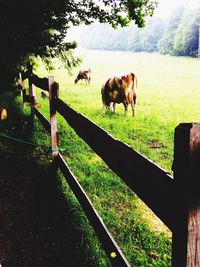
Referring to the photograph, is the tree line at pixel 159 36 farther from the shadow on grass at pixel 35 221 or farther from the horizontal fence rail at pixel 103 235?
the horizontal fence rail at pixel 103 235

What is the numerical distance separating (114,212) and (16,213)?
1307mm

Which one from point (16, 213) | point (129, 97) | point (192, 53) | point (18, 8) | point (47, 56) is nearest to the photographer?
point (16, 213)

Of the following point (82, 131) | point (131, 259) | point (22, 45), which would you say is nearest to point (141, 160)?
point (82, 131)

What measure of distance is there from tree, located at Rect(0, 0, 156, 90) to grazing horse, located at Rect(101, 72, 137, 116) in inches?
72.4

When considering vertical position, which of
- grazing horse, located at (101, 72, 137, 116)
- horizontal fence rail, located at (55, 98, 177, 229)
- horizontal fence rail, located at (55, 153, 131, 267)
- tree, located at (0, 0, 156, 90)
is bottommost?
horizontal fence rail, located at (55, 153, 131, 267)

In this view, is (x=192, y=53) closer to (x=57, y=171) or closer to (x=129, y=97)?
(x=129, y=97)

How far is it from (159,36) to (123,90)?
446 feet

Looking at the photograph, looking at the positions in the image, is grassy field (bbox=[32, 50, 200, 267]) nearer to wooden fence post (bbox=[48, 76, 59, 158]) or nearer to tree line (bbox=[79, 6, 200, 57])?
wooden fence post (bbox=[48, 76, 59, 158])

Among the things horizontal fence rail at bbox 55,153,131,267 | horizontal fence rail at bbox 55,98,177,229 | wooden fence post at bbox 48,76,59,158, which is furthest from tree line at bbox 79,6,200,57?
horizontal fence rail at bbox 55,98,177,229

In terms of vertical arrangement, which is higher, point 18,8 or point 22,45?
point 18,8

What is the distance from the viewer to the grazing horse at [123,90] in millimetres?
11000

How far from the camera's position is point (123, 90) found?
11070mm

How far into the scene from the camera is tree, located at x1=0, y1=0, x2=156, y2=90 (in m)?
7.63

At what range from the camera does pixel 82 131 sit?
131 inches
